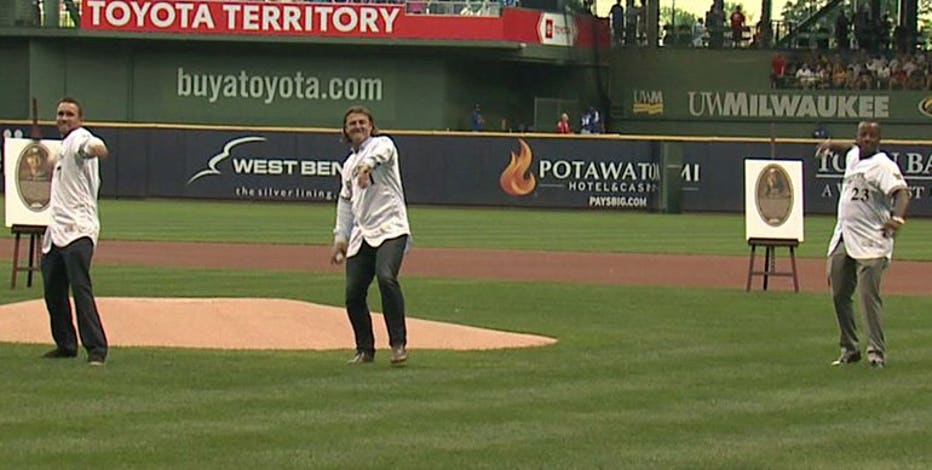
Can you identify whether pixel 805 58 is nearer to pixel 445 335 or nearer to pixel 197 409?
pixel 445 335

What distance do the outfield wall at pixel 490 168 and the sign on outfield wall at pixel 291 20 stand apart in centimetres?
645

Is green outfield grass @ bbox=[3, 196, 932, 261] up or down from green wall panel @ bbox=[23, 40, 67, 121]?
down

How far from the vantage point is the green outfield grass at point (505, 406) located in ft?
34.4

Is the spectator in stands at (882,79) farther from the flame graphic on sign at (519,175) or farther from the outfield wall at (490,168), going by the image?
the flame graphic on sign at (519,175)

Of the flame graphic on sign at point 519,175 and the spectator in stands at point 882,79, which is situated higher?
the spectator in stands at point 882,79

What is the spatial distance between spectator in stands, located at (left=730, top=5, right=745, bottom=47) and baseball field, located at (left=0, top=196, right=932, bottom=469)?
117 ft

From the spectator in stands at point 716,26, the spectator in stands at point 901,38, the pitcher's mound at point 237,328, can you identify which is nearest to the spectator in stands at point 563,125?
the spectator in stands at point 716,26

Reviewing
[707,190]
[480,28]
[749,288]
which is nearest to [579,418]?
[749,288]

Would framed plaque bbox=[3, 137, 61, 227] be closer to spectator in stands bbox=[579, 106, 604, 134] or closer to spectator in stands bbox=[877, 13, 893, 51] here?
spectator in stands bbox=[579, 106, 604, 134]

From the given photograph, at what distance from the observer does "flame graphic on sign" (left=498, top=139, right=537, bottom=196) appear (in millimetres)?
47656

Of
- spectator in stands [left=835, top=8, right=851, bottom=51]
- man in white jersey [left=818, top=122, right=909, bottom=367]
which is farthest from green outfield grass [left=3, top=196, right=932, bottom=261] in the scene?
man in white jersey [left=818, top=122, right=909, bottom=367]

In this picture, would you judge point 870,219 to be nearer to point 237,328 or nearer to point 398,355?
point 398,355

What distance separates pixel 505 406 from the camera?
12.5 meters

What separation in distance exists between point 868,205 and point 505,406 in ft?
13.7
